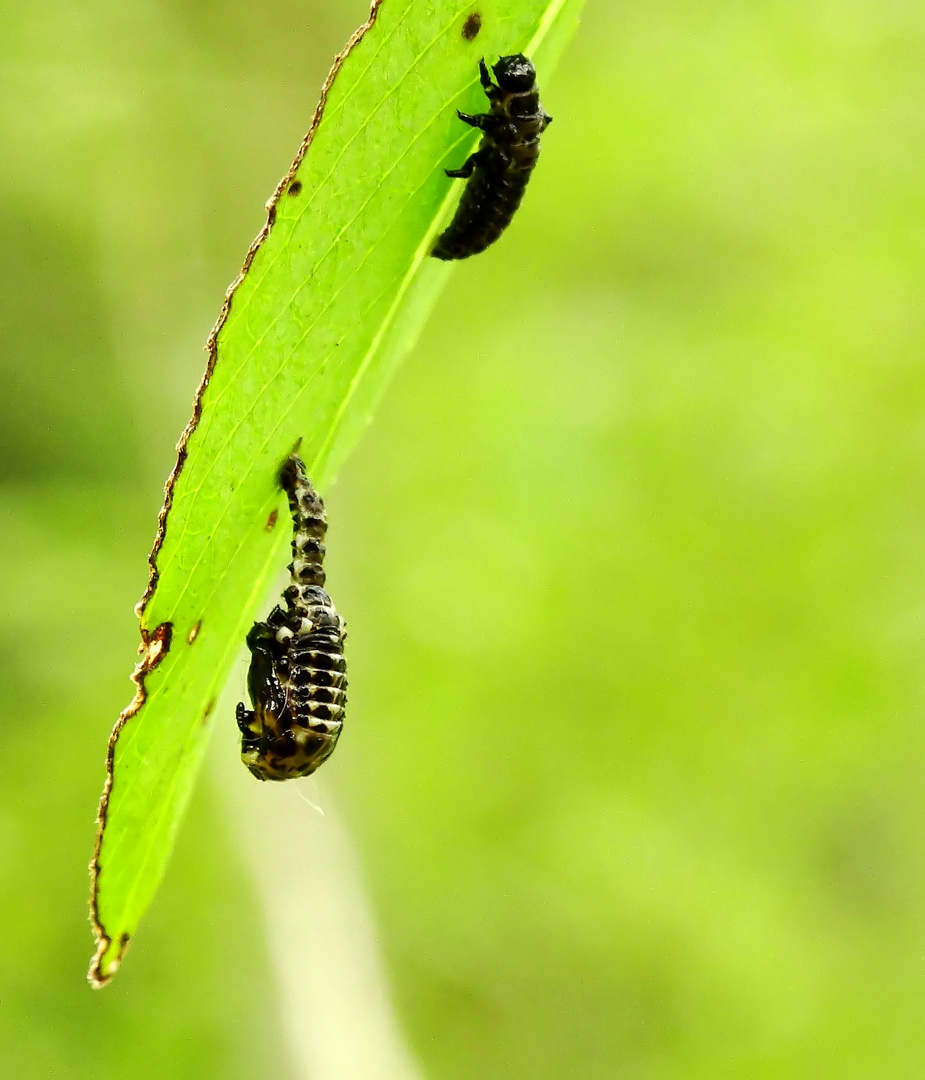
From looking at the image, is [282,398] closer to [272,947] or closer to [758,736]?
[272,947]

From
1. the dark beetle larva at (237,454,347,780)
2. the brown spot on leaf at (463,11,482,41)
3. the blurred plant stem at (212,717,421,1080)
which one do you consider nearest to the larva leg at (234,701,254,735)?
the dark beetle larva at (237,454,347,780)

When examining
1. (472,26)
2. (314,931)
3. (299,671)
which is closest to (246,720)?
(299,671)

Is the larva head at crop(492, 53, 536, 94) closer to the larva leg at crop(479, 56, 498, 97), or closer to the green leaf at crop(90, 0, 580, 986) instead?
the larva leg at crop(479, 56, 498, 97)

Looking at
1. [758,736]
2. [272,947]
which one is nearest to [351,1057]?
[272,947]

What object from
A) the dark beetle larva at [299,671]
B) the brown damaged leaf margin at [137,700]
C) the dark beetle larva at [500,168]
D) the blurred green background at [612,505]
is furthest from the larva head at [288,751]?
the blurred green background at [612,505]

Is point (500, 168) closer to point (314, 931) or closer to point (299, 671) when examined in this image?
point (299, 671)

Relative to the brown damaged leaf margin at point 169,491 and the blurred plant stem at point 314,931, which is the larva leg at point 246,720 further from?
the blurred plant stem at point 314,931

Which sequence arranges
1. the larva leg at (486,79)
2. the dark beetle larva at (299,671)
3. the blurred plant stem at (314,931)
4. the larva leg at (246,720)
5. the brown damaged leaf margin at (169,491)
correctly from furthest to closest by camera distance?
1. the blurred plant stem at (314,931)
2. the larva leg at (246,720)
3. the dark beetle larva at (299,671)
4. the larva leg at (486,79)
5. the brown damaged leaf margin at (169,491)
